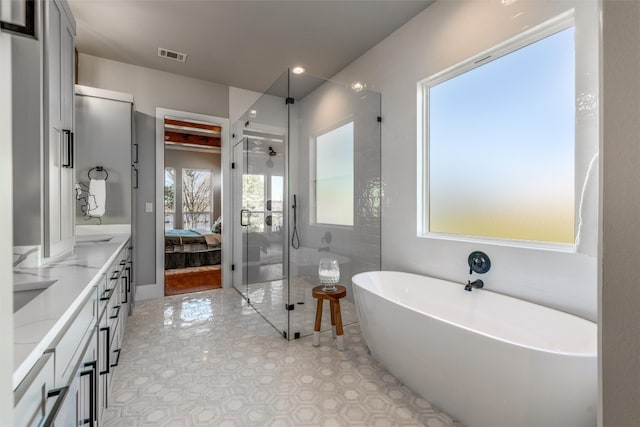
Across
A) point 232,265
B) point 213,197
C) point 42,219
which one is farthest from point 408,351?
point 213,197

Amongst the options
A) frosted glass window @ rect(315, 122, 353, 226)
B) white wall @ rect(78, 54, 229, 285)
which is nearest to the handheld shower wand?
frosted glass window @ rect(315, 122, 353, 226)

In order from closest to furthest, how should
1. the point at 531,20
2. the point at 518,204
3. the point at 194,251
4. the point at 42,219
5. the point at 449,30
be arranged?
1. the point at 42,219
2. the point at 531,20
3. the point at 518,204
4. the point at 449,30
5. the point at 194,251

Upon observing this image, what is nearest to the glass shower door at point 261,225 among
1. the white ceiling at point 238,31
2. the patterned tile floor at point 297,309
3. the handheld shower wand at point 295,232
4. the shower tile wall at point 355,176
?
the patterned tile floor at point 297,309

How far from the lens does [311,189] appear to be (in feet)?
10.3

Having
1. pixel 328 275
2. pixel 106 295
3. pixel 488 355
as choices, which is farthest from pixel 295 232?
pixel 488 355

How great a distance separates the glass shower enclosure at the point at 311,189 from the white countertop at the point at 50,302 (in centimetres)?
154

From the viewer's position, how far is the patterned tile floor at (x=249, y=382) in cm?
157

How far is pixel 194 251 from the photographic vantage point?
503cm

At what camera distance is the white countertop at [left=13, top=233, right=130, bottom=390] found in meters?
0.60

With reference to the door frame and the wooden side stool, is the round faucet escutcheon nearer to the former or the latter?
the wooden side stool

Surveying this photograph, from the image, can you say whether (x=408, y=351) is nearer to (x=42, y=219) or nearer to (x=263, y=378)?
(x=263, y=378)

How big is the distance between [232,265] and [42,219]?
2643 millimetres

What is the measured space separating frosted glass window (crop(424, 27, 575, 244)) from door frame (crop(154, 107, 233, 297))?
262 cm

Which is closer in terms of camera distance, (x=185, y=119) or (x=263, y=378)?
(x=263, y=378)
